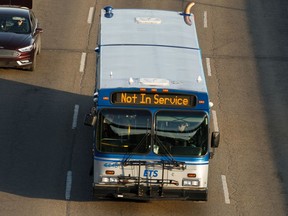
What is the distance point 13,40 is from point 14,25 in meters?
0.91

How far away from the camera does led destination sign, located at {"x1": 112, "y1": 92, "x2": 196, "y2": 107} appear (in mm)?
22359

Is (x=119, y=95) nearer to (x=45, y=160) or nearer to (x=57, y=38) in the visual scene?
(x=45, y=160)

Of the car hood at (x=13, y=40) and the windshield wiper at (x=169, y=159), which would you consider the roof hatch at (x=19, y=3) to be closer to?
the car hood at (x=13, y=40)

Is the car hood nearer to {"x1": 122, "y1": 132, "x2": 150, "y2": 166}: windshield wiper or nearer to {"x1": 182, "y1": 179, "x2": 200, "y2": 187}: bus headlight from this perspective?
{"x1": 122, "y1": 132, "x2": 150, "y2": 166}: windshield wiper

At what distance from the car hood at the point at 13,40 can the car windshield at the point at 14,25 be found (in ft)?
0.84

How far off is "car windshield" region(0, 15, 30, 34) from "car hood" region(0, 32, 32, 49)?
0.26 meters

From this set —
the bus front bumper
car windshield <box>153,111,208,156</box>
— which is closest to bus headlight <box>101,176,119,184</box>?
the bus front bumper

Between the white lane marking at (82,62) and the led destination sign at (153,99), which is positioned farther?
the white lane marking at (82,62)

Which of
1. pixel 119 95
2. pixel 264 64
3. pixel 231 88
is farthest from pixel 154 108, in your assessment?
pixel 264 64

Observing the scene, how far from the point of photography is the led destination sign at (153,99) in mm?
22359

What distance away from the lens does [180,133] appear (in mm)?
22547

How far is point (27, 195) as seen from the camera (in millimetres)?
24094

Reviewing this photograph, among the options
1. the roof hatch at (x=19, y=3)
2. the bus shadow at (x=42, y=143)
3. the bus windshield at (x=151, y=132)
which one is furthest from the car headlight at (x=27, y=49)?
the bus windshield at (x=151, y=132)

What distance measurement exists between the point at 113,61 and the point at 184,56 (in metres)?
1.66
